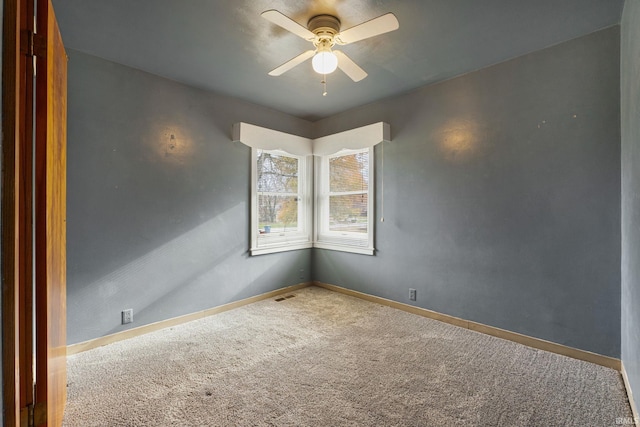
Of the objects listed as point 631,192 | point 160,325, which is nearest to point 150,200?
point 160,325

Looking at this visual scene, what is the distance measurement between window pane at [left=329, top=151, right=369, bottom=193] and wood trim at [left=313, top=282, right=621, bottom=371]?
1.46m

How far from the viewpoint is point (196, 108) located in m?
3.28

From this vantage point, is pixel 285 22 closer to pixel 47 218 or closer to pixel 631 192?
pixel 47 218

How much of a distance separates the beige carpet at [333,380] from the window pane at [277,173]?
1851mm

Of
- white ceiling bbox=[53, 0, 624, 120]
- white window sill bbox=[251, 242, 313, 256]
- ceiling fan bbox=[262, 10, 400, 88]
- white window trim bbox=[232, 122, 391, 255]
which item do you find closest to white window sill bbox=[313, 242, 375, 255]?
white window trim bbox=[232, 122, 391, 255]

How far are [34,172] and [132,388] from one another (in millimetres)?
1542

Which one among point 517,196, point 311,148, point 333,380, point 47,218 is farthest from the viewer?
point 311,148

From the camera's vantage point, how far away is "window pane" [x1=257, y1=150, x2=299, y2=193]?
13.0 ft

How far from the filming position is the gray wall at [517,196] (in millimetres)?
2289

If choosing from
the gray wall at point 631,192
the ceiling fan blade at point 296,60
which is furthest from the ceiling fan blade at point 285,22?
the gray wall at point 631,192

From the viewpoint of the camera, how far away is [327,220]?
4438 mm

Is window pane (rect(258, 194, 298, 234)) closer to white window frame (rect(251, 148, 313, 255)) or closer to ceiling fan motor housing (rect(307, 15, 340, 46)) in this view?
white window frame (rect(251, 148, 313, 255))

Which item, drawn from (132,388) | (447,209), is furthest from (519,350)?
(132,388)

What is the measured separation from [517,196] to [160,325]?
3626 millimetres
